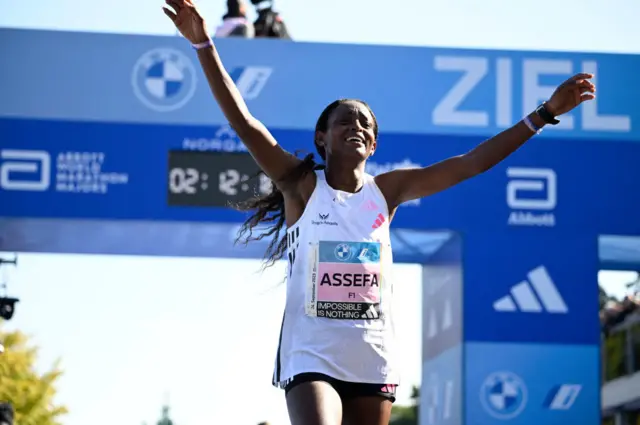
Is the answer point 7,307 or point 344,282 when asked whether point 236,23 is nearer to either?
point 7,307

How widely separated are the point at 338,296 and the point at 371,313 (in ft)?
0.38

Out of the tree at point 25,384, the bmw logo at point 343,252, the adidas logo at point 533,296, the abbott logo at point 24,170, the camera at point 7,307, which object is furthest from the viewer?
the tree at point 25,384

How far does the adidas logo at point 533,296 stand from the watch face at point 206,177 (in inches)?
95.0

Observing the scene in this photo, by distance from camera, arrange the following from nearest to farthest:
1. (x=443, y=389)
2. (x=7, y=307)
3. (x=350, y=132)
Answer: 1. (x=350, y=132)
2. (x=443, y=389)
3. (x=7, y=307)

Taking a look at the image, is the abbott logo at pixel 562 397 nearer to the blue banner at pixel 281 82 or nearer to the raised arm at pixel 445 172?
the blue banner at pixel 281 82

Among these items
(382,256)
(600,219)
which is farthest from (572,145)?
(382,256)

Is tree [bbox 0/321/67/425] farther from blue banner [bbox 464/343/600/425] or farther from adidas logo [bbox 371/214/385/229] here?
adidas logo [bbox 371/214/385/229]

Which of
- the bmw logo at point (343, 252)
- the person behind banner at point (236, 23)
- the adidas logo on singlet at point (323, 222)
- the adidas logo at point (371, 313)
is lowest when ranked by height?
the adidas logo at point (371, 313)

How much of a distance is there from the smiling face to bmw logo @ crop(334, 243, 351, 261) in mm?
293

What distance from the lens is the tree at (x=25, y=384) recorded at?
24.4 metres

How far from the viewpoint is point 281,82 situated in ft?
34.9

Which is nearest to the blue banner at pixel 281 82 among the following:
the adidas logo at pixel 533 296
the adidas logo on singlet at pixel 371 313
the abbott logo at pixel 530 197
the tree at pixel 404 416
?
the abbott logo at pixel 530 197

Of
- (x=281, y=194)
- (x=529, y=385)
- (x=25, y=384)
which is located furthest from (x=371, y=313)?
(x=25, y=384)

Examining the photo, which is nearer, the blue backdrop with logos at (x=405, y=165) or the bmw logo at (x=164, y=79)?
the blue backdrop with logos at (x=405, y=165)
